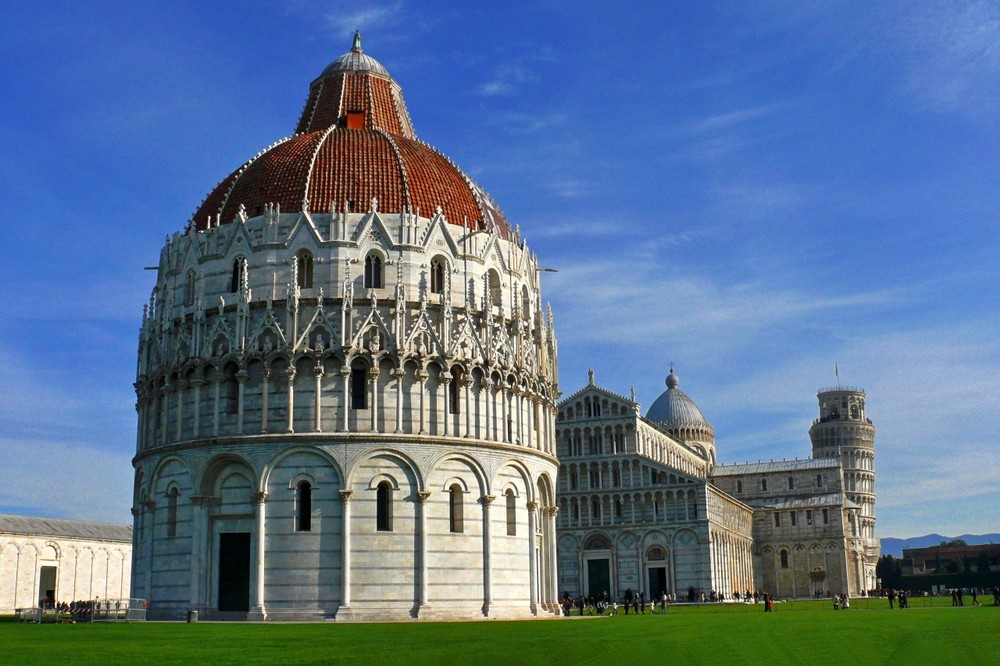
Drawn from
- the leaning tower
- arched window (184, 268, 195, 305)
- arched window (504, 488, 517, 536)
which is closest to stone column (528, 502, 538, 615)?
arched window (504, 488, 517, 536)

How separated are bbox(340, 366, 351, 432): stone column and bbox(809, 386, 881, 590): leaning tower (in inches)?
4513

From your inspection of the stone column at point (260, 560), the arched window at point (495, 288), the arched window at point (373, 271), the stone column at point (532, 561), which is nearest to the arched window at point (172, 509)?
the stone column at point (260, 560)

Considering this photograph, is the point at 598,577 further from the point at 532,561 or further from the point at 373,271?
the point at 373,271

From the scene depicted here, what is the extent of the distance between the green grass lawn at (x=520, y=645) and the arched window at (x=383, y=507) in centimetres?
993

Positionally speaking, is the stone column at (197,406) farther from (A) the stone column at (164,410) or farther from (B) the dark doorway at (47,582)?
(B) the dark doorway at (47,582)

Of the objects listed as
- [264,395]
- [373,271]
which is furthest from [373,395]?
[373,271]

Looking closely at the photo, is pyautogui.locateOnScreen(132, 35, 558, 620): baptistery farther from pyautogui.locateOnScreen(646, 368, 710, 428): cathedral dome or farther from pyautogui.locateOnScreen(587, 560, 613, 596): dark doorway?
pyautogui.locateOnScreen(646, 368, 710, 428): cathedral dome

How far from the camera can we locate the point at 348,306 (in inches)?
1907

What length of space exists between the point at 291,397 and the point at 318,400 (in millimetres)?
1219

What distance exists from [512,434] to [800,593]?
85815 mm

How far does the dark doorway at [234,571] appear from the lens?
Result: 154ft

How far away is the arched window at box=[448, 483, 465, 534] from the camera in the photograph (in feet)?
159

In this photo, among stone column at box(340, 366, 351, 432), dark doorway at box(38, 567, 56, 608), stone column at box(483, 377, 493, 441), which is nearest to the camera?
stone column at box(340, 366, 351, 432)

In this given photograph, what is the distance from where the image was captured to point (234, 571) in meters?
47.2
